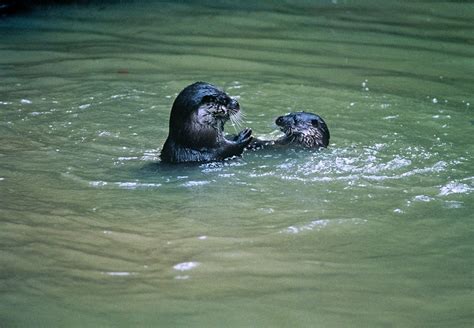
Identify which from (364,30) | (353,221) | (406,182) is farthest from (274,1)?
(353,221)

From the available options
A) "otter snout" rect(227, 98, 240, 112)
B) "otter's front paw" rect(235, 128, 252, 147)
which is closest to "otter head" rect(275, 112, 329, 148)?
"otter's front paw" rect(235, 128, 252, 147)

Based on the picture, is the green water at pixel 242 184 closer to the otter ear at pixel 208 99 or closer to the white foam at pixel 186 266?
the white foam at pixel 186 266

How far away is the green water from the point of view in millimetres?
3746

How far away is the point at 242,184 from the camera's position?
5348mm

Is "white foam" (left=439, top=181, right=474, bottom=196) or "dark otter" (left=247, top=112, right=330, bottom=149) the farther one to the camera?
"dark otter" (left=247, top=112, right=330, bottom=149)

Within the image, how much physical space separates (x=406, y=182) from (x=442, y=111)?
1.91 m

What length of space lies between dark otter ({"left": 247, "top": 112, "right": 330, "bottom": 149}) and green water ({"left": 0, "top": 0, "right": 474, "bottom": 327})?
121 mm

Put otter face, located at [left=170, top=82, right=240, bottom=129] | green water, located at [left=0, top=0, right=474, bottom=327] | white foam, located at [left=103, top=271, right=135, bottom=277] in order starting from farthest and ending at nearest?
1. otter face, located at [left=170, top=82, right=240, bottom=129]
2. white foam, located at [left=103, top=271, right=135, bottom=277]
3. green water, located at [left=0, top=0, right=474, bottom=327]

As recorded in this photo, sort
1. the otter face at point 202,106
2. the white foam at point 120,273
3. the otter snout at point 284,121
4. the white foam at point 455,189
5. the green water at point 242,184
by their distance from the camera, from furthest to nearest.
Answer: the otter snout at point 284,121 → the otter face at point 202,106 → the white foam at point 455,189 → the white foam at point 120,273 → the green water at point 242,184

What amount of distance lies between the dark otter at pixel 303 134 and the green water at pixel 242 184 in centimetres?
12

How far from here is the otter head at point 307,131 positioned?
604 centimetres

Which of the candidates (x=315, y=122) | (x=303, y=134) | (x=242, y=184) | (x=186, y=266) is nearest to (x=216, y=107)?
(x=242, y=184)

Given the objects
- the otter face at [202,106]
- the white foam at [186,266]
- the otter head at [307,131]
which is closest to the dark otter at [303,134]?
the otter head at [307,131]

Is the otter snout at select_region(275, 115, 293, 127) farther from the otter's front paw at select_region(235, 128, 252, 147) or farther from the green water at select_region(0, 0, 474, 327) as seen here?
the otter's front paw at select_region(235, 128, 252, 147)
